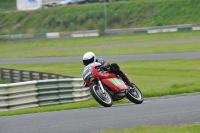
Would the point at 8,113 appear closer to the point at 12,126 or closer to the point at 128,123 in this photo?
the point at 12,126

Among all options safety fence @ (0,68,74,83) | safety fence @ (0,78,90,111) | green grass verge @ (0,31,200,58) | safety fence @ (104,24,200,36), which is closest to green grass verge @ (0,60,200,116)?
safety fence @ (0,78,90,111)

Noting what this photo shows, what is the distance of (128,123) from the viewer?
371 inches

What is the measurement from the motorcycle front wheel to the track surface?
0.43 feet

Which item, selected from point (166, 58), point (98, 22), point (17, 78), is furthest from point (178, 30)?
point (17, 78)

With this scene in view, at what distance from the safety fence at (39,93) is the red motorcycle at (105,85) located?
2.25 metres

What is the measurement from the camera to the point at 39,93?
14125 mm

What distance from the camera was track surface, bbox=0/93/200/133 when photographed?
914 cm

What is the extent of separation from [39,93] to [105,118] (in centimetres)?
437

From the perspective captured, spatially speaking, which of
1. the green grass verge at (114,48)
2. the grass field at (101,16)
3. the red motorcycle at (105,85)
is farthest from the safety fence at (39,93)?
the grass field at (101,16)

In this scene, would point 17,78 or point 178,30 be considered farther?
point 178,30

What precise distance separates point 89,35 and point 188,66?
1035 inches

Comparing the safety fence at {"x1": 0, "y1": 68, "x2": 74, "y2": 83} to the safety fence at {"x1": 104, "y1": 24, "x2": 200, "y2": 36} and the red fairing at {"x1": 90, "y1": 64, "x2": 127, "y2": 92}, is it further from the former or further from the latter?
the safety fence at {"x1": 104, "y1": 24, "x2": 200, "y2": 36}

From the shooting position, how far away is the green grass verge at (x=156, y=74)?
49.4 feet

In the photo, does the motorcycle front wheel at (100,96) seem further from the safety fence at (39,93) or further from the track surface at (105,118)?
the safety fence at (39,93)
